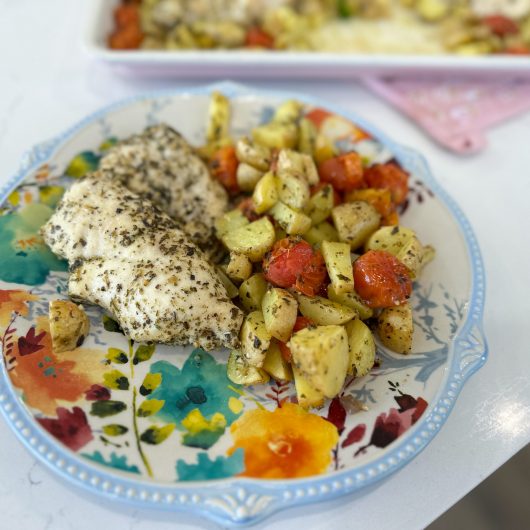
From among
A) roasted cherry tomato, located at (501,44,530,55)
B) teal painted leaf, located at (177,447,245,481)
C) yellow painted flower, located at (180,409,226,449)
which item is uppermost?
roasted cherry tomato, located at (501,44,530,55)

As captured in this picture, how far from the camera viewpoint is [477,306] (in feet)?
4.61

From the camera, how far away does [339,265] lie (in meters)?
1.33

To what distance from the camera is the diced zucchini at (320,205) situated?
1501mm

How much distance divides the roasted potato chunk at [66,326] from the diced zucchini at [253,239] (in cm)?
40

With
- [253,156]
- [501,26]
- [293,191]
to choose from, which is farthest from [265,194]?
[501,26]

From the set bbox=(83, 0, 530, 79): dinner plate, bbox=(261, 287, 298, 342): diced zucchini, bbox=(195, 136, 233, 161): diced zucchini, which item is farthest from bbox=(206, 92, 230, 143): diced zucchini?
bbox=(261, 287, 298, 342): diced zucchini

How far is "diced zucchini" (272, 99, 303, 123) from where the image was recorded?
1.78m

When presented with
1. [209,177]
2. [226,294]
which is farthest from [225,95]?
[226,294]

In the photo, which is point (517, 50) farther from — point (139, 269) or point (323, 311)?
point (139, 269)

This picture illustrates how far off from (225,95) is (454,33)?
1.16 m

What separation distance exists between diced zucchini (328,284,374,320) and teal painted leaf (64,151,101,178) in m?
0.79

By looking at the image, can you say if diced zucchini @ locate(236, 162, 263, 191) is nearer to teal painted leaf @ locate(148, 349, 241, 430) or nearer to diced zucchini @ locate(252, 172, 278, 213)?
diced zucchini @ locate(252, 172, 278, 213)

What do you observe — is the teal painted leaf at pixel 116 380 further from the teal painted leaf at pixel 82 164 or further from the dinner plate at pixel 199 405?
the teal painted leaf at pixel 82 164

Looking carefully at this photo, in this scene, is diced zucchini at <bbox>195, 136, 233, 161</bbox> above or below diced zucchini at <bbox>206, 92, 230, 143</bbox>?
below
